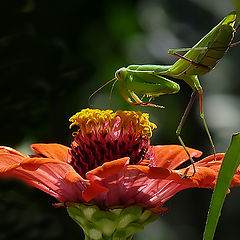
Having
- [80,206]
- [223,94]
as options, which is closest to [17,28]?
[80,206]

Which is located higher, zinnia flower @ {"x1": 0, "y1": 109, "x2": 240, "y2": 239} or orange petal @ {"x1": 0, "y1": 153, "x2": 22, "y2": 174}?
orange petal @ {"x1": 0, "y1": 153, "x2": 22, "y2": 174}

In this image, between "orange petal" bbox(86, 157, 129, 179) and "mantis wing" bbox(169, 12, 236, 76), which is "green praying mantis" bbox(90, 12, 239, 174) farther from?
"orange petal" bbox(86, 157, 129, 179)

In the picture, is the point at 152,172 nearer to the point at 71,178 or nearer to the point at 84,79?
the point at 71,178

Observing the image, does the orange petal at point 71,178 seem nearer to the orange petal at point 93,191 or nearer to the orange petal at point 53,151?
the orange petal at point 93,191

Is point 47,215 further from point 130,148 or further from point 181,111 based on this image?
point 181,111

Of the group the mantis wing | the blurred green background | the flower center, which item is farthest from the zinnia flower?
the blurred green background

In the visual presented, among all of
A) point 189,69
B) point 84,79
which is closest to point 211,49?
point 189,69

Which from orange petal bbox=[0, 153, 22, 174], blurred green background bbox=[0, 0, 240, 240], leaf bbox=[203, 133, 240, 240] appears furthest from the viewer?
blurred green background bbox=[0, 0, 240, 240]
